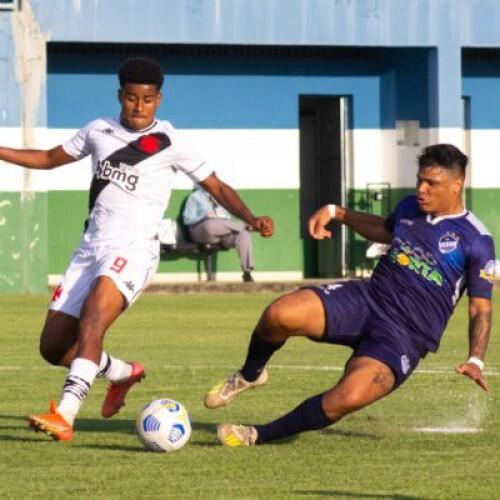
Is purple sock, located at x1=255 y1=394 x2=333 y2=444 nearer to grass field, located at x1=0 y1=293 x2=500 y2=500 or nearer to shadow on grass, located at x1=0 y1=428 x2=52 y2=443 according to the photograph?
grass field, located at x1=0 y1=293 x2=500 y2=500

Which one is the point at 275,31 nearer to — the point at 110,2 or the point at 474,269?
the point at 110,2

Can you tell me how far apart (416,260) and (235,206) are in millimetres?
1321

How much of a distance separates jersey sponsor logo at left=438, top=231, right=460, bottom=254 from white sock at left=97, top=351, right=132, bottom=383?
2.34 m

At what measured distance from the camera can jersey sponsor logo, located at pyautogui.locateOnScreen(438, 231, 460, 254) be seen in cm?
1020

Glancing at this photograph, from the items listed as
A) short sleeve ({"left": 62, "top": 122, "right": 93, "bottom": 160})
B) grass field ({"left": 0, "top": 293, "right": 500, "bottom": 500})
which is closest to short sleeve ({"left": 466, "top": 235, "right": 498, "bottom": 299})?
grass field ({"left": 0, "top": 293, "right": 500, "bottom": 500})

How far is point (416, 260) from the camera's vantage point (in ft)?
33.7

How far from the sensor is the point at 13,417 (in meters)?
11.9

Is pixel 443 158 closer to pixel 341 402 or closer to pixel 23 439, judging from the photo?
pixel 341 402

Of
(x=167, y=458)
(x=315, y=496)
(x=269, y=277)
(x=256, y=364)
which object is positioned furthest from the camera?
(x=269, y=277)

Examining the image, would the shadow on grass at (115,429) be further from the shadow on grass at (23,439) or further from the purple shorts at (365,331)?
the purple shorts at (365,331)

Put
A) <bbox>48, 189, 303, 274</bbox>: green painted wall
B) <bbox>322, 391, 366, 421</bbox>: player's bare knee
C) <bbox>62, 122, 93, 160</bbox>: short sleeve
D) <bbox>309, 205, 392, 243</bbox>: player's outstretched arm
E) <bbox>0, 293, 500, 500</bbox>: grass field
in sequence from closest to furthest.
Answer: <bbox>0, 293, 500, 500</bbox>: grass field → <bbox>322, 391, 366, 421</bbox>: player's bare knee → <bbox>309, 205, 392, 243</bbox>: player's outstretched arm → <bbox>62, 122, 93, 160</bbox>: short sleeve → <bbox>48, 189, 303, 274</bbox>: green painted wall

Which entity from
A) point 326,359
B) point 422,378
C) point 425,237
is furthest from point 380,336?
point 326,359

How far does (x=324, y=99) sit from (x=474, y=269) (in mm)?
21956

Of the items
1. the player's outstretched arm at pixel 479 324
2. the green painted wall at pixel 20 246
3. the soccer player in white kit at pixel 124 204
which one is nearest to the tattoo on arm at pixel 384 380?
the player's outstretched arm at pixel 479 324
